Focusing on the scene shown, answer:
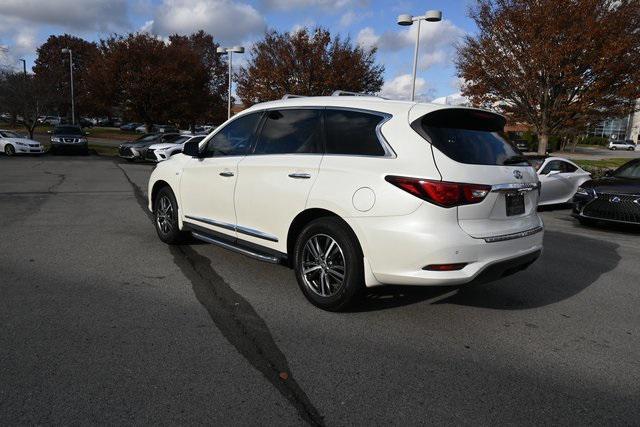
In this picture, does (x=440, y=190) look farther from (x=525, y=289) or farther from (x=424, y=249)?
(x=525, y=289)

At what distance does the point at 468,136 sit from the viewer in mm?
4043

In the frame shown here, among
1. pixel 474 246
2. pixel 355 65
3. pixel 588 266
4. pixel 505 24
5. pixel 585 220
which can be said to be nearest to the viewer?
pixel 474 246

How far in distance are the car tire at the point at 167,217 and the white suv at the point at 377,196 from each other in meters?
1.32

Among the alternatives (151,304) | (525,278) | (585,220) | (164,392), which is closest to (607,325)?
(525,278)

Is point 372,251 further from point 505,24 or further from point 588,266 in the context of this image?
point 505,24

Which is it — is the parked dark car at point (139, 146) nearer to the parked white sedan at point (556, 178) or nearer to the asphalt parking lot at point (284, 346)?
the parked white sedan at point (556, 178)

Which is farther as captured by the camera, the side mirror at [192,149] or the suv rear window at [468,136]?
the side mirror at [192,149]

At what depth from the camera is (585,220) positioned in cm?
961

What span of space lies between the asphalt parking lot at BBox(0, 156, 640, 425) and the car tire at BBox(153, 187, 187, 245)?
0.69 feet

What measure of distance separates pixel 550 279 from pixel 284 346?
138 inches

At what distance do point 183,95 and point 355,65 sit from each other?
54.8 feet

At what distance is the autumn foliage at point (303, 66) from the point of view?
25500mm

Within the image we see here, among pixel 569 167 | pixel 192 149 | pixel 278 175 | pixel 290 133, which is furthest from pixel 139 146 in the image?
pixel 278 175

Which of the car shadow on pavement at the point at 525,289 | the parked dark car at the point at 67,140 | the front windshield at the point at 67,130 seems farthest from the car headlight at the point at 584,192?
the front windshield at the point at 67,130
